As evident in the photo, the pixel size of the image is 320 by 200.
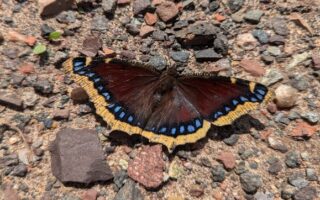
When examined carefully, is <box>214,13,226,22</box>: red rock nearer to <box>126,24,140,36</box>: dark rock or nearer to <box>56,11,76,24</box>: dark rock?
<box>126,24,140,36</box>: dark rock

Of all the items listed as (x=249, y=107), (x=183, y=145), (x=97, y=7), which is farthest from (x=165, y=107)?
(x=97, y=7)

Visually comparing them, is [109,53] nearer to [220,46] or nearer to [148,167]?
[220,46]

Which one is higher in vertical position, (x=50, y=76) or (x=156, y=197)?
(x=50, y=76)

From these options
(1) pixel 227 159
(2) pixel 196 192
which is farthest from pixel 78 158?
(1) pixel 227 159

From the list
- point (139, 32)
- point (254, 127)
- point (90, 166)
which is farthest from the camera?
point (139, 32)

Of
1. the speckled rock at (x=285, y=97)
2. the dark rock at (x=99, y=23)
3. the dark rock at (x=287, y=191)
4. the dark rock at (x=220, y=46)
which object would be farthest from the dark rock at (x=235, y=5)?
the dark rock at (x=287, y=191)

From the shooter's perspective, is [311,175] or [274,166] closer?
[311,175]

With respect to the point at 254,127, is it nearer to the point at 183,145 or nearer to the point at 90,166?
the point at 183,145
